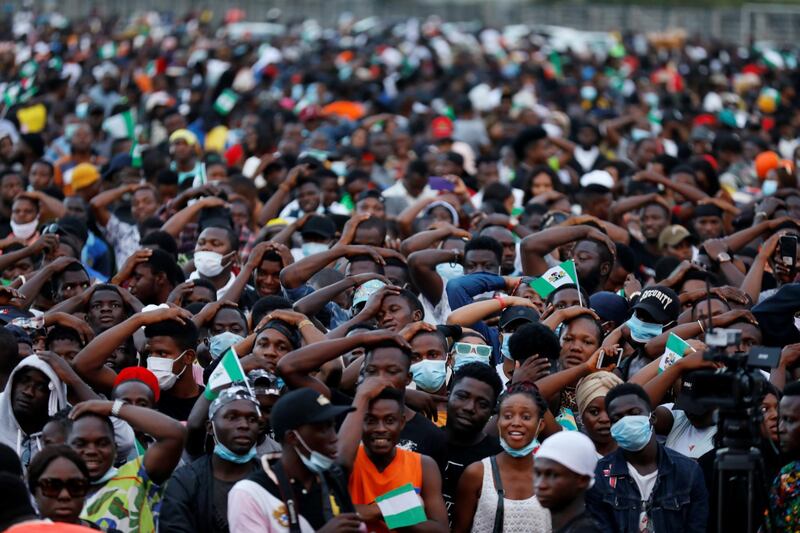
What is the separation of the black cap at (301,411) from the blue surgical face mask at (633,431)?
5.26ft

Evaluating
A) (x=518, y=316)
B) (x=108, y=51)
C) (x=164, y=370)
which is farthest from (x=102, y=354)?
(x=108, y=51)

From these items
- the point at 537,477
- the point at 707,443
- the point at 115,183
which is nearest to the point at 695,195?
the point at 115,183

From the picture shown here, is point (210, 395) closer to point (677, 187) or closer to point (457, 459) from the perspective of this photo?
point (457, 459)

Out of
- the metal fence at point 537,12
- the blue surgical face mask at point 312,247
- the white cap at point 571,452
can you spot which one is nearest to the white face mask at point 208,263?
the blue surgical face mask at point 312,247

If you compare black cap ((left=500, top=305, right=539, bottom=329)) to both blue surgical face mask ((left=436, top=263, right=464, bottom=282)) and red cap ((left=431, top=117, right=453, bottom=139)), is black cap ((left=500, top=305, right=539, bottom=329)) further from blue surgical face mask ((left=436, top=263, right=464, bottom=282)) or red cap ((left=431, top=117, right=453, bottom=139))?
red cap ((left=431, top=117, right=453, bottom=139))

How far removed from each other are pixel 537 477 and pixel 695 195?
9.15 m

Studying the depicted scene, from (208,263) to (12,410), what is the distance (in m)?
3.44

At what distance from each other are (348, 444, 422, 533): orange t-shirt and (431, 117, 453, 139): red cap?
43.6 ft

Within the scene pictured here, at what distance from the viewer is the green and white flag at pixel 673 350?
8891mm

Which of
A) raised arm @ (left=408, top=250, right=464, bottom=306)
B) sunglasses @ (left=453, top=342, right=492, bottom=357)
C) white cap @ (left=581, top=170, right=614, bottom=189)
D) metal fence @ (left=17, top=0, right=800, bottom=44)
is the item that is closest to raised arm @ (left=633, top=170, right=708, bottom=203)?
white cap @ (left=581, top=170, right=614, bottom=189)

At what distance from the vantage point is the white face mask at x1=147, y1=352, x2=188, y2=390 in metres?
9.12

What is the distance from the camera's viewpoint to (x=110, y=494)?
7570mm

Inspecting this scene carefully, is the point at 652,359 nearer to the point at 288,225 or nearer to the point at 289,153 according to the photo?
the point at 288,225

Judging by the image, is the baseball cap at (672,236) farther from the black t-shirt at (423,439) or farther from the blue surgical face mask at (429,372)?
the black t-shirt at (423,439)
